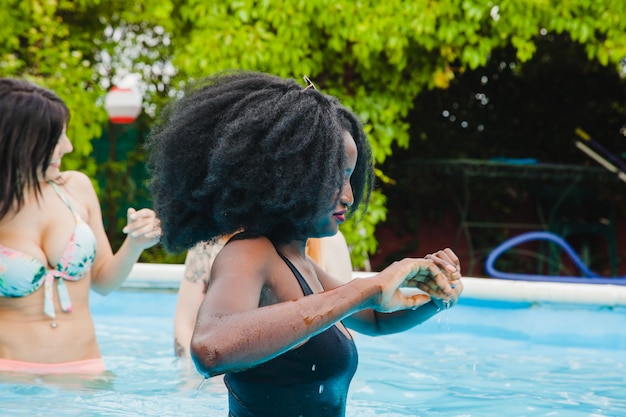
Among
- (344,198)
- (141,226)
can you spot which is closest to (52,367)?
(141,226)

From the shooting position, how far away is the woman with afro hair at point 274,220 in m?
1.92

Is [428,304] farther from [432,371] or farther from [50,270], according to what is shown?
[432,371]

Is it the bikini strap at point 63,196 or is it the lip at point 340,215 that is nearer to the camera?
the lip at point 340,215

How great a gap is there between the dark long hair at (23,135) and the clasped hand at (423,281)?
1.92 meters

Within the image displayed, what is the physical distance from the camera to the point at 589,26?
25.6ft

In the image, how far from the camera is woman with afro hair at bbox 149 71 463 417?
1.92 m

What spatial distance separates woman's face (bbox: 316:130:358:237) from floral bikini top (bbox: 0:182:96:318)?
1913 millimetres

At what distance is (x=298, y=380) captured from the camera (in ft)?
6.98

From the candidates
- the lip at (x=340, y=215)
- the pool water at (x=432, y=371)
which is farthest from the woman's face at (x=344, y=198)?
the pool water at (x=432, y=371)

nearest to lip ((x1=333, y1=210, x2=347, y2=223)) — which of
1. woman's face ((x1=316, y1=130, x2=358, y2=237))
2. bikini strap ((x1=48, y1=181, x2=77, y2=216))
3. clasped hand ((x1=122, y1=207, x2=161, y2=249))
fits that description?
woman's face ((x1=316, y1=130, x2=358, y2=237))

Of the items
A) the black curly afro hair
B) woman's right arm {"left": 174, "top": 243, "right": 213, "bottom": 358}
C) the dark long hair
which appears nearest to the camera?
the black curly afro hair

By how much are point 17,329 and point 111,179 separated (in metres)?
7.59

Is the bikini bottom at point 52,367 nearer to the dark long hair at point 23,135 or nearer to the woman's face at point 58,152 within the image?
the dark long hair at point 23,135

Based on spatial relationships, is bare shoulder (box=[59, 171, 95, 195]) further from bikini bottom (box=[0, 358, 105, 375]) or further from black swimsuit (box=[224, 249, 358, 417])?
black swimsuit (box=[224, 249, 358, 417])
